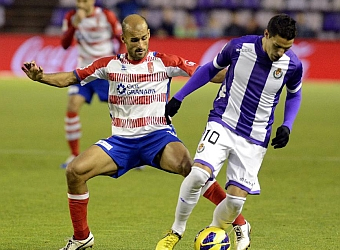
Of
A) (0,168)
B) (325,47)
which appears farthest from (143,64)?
(325,47)

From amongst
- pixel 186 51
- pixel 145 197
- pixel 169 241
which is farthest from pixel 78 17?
pixel 186 51

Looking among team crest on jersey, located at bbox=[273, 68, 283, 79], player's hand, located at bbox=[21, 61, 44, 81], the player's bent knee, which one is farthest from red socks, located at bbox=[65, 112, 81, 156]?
team crest on jersey, located at bbox=[273, 68, 283, 79]

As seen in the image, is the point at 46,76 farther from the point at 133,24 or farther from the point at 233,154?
the point at 233,154

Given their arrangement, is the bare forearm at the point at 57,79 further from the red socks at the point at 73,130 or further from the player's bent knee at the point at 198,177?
the red socks at the point at 73,130

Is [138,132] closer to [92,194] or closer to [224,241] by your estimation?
[224,241]

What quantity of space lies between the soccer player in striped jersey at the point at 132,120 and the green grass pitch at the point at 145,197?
0.50m

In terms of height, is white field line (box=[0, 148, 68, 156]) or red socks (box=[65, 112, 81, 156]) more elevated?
red socks (box=[65, 112, 81, 156])

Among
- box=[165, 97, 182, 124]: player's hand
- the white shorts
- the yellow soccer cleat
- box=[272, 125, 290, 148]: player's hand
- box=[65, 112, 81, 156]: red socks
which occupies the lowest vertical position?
box=[65, 112, 81, 156]: red socks

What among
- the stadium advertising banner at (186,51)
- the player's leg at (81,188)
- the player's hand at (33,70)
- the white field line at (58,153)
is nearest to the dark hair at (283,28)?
the player's leg at (81,188)

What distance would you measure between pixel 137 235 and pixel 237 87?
1.53 meters

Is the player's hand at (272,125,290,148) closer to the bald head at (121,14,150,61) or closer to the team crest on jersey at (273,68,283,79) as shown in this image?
the team crest on jersey at (273,68,283,79)

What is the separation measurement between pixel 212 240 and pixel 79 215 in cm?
101

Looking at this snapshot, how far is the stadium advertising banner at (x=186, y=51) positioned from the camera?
916 inches

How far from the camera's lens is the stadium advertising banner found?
76.3 feet
